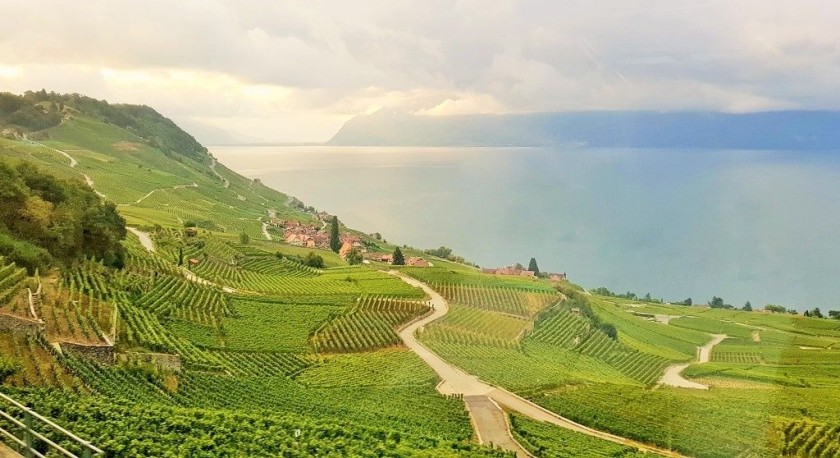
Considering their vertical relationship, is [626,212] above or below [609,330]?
above

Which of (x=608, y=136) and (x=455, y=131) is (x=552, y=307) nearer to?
(x=455, y=131)

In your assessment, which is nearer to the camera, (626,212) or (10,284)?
(10,284)

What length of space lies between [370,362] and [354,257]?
19.4 m

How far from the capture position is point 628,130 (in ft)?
251

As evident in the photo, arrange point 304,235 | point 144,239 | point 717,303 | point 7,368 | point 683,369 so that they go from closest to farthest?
1. point 7,368
2. point 683,369
3. point 144,239
4. point 717,303
5. point 304,235

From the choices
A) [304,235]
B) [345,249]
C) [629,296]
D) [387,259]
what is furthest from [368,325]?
[629,296]

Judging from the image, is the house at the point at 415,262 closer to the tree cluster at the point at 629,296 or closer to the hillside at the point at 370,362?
the hillside at the point at 370,362

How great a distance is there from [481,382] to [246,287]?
A: 10695 mm

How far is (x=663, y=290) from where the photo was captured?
151ft

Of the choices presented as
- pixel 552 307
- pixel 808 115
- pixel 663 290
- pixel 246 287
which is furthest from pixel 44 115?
pixel 808 115

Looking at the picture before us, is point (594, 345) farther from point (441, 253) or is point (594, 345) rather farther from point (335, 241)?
point (335, 241)

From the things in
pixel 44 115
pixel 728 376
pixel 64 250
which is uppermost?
pixel 44 115

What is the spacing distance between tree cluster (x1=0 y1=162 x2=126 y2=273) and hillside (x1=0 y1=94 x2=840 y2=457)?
0.23 m

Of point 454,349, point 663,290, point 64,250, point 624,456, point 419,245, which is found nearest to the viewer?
point 624,456
